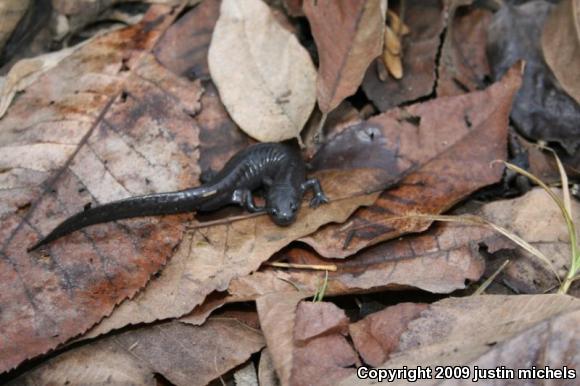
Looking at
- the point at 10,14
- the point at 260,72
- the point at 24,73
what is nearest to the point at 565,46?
the point at 260,72

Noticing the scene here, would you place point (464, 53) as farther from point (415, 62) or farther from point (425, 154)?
point (425, 154)

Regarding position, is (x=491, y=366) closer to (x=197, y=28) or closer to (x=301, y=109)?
(x=301, y=109)

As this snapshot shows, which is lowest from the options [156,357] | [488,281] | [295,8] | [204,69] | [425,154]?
[156,357]

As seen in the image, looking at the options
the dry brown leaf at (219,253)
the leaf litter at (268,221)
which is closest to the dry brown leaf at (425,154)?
the leaf litter at (268,221)

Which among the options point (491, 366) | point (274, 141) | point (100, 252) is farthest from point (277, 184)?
point (491, 366)

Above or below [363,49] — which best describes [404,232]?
below
